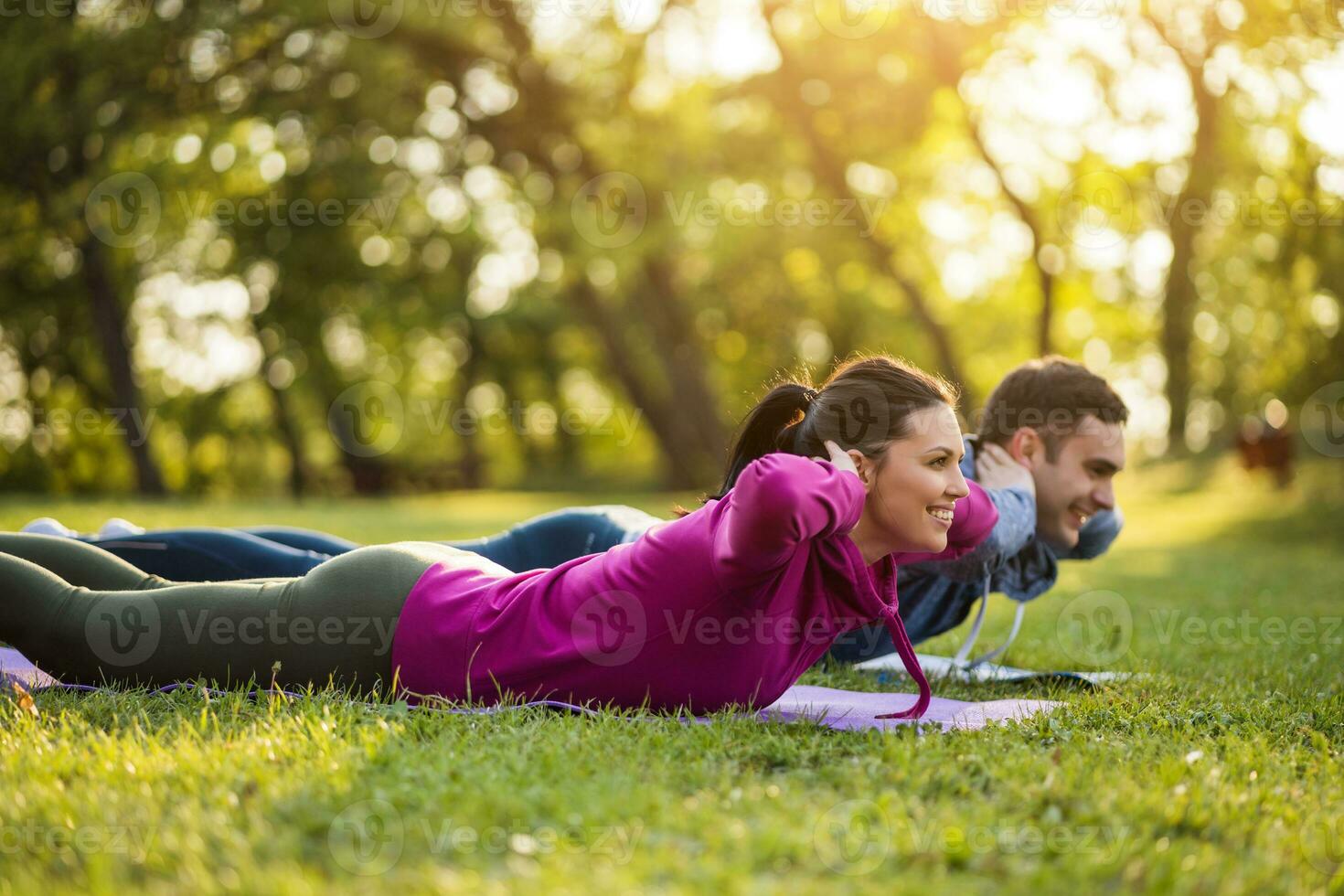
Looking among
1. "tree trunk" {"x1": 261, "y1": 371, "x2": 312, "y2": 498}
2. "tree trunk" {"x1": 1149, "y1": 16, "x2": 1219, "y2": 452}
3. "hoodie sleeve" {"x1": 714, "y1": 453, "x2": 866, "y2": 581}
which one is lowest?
"tree trunk" {"x1": 261, "y1": 371, "x2": 312, "y2": 498}

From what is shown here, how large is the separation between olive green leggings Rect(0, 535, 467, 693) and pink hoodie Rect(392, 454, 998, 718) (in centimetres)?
10

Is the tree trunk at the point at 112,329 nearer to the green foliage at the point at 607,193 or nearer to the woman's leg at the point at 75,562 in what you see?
the green foliage at the point at 607,193

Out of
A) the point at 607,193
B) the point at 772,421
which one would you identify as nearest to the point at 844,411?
the point at 772,421

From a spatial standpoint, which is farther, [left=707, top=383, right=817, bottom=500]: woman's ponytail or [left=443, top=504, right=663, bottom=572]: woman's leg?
[left=443, top=504, right=663, bottom=572]: woman's leg

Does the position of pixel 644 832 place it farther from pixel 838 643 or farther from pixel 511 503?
pixel 511 503

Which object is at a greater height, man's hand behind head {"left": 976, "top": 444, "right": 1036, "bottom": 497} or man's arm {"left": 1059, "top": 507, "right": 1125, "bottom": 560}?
man's hand behind head {"left": 976, "top": 444, "right": 1036, "bottom": 497}

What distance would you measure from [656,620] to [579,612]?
0.72ft

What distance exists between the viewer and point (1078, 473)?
4.37m

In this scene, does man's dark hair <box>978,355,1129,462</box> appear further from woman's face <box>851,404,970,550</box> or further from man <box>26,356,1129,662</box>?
woman's face <box>851,404,970,550</box>

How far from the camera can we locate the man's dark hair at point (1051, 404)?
4.41 m

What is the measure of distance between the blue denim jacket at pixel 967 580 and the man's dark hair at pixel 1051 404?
148 millimetres

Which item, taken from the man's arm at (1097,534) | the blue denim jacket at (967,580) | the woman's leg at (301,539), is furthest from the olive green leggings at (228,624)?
the man's arm at (1097,534)

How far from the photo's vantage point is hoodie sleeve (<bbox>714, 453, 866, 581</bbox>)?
259cm

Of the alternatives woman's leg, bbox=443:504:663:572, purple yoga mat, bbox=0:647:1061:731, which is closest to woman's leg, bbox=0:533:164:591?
purple yoga mat, bbox=0:647:1061:731
